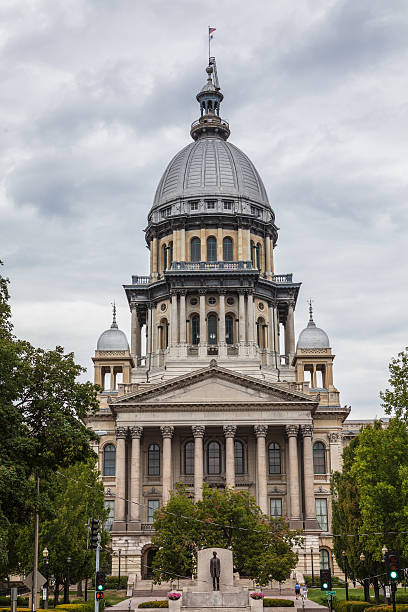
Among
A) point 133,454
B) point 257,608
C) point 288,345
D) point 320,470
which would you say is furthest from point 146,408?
point 257,608

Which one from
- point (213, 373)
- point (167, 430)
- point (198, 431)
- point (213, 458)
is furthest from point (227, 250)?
point (167, 430)

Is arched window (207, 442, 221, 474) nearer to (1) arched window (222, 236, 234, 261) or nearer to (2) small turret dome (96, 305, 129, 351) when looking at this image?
(2) small turret dome (96, 305, 129, 351)

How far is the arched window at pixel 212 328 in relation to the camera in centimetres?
9200

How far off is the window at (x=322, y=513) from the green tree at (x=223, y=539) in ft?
73.1

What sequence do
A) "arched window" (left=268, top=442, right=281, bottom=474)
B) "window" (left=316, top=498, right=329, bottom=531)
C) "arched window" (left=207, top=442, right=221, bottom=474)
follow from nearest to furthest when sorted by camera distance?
"arched window" (left=268, top=442, right=281, bottom=474) → "arched window" (left=207, top=442, right=221, bottom=474) → "window" (left=316, top=498, right=329, bottom=531)

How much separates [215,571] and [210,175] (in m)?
61.3

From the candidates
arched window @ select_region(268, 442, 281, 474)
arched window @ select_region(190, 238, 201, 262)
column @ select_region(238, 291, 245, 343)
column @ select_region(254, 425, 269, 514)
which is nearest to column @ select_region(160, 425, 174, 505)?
column @ select_region(254, 425, 269, 514)

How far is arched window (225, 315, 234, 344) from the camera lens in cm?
9238

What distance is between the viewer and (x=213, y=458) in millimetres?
80000

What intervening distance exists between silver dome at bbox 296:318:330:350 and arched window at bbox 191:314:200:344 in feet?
36.2

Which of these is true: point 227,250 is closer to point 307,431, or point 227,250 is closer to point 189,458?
point 189,458

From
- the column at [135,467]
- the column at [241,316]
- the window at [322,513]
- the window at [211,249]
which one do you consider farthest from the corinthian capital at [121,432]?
the window at [211,249]

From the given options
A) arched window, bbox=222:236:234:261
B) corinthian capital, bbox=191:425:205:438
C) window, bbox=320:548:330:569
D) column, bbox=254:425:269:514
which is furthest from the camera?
arched window, bbox=222:236:234:261

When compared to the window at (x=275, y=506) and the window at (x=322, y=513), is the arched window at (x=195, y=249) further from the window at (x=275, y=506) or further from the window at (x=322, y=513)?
the window at (x=322, y=513)
